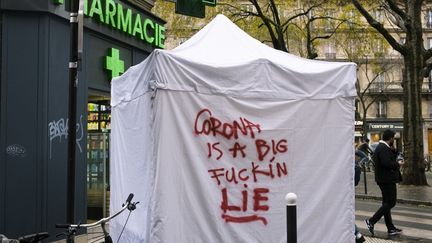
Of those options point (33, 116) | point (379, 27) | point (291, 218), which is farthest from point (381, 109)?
point (291, 218)

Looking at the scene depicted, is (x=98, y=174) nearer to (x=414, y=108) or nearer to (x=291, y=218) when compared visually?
(x=291, y=218)

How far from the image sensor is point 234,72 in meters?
5.56

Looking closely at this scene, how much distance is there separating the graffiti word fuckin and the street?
4383 mm

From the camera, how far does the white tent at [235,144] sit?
526 centimetres

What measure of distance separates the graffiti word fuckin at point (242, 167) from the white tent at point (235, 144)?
0.4 inches

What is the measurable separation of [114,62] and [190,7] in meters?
1.98

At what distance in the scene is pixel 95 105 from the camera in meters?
12.6

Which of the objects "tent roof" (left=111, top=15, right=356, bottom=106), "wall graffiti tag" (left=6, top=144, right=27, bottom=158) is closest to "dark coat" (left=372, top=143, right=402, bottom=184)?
"tent roof" (left=111, top=15, right=356, bottom=106)

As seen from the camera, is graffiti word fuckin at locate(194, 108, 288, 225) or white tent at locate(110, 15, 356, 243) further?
graffiti word fuckin at locate(194, 108, 288, 225)

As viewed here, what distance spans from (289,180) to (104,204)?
6.20 meters

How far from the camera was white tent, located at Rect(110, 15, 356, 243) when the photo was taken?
5.26 meters

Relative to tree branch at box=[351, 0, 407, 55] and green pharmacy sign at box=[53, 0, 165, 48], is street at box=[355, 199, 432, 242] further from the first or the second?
tree branch at box=[351, 0, 407, 55]

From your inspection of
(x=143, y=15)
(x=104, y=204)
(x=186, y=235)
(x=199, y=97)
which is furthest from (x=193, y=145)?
(x=143, y=15)

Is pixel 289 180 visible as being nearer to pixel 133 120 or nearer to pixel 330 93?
pixel 330 93
